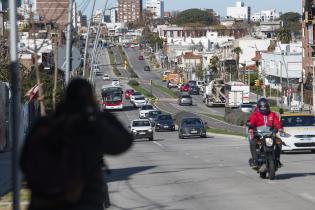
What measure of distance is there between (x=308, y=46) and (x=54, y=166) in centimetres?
9896

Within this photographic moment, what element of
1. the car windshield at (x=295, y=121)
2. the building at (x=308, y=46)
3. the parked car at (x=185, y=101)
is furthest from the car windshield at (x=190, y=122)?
the parked car at (x=185, y=101)

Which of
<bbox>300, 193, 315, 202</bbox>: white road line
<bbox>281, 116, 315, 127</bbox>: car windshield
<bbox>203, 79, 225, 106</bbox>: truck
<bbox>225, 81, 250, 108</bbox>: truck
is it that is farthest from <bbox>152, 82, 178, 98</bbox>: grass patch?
<bbox>300, 193, 315, 202</bbox>: white road line

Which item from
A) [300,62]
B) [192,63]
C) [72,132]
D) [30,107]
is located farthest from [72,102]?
[192,63]

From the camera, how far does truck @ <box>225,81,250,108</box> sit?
98750 mm

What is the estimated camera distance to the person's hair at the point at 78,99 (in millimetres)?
7172

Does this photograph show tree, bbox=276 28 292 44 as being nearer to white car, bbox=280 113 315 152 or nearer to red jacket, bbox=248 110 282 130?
white car, bbox=280 113 315 152

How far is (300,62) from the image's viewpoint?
119750 millimetres

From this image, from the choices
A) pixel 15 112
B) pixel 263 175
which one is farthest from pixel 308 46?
pixel 15 112

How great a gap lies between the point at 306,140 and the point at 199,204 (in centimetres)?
1678

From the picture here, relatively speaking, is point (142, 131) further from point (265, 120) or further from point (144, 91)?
point (144, 91)

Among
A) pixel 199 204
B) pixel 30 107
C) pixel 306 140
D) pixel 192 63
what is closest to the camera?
pixel 199 204

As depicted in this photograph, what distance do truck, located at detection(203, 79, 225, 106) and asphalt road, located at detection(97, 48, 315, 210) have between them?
73.5 metres

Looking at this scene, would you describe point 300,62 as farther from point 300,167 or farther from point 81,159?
point 81,159

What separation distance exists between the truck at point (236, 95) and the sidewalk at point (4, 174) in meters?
61.9
